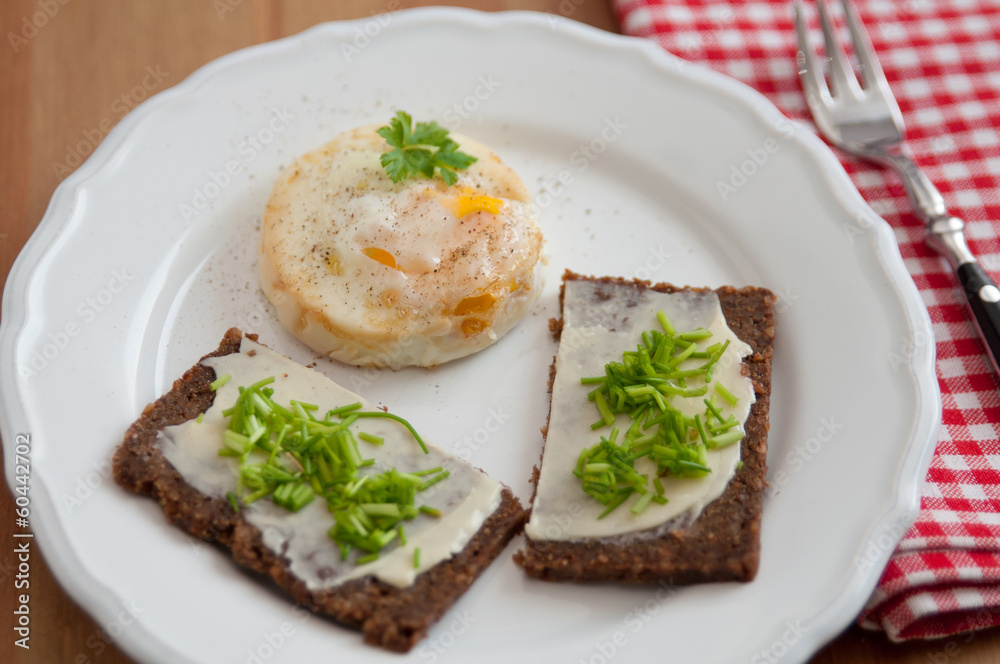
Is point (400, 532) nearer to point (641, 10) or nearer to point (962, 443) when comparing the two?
point (962, 443)

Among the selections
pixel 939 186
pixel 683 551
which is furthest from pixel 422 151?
pixel 939 186

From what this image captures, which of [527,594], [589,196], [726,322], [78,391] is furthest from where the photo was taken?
[589,196]

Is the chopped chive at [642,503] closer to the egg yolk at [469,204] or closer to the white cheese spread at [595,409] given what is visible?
the white cheese spread at [595,409]

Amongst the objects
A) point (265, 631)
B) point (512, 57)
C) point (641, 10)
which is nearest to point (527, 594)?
point (265, 631)

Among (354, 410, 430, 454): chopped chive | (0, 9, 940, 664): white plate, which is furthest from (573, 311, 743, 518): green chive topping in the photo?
(354, 410, 430, 454): chopped chive

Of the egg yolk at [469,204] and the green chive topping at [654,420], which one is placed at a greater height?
the egg yolk at [469,204]

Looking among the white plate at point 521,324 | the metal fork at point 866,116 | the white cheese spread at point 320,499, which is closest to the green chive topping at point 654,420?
the white plate at point 521,324

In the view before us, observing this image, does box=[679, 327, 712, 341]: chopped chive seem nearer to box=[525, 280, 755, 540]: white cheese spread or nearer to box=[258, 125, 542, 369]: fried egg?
box=[525, 280, 755, 540]: white cheese spread
